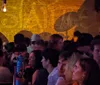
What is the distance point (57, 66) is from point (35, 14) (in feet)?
21.9

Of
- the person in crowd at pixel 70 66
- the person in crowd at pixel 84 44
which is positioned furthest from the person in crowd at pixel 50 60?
the person in crowd at pixel 70 66

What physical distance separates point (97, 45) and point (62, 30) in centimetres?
618

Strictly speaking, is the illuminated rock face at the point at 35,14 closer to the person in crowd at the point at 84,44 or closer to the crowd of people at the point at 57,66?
the crowd of people at the point at 57,66

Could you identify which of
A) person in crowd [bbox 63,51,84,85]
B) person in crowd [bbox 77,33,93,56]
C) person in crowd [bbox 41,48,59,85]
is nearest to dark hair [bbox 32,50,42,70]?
person in crowd [bbox 41,48,59,85]

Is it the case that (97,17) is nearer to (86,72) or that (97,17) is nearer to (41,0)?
(41,0)

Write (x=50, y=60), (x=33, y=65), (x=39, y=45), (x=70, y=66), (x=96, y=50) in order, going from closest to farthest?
1. (x=70, y=66)
2. (x=96, y=50)
3. (x=50, y=60)
4. (x=33, y=65)
5. (x=39, y=45)

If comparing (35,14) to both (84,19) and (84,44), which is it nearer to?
(84,19)

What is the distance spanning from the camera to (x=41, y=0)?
10.9 m

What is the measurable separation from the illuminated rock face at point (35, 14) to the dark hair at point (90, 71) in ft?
23.9

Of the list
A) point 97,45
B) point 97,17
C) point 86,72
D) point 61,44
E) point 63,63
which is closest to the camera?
point 86,72

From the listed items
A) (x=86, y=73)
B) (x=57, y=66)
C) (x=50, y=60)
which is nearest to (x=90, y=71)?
(x=86, y=73)

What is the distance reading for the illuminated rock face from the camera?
1071cm

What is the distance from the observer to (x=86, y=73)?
3.28m

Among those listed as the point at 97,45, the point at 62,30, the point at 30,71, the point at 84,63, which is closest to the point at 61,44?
the point at 30,71
